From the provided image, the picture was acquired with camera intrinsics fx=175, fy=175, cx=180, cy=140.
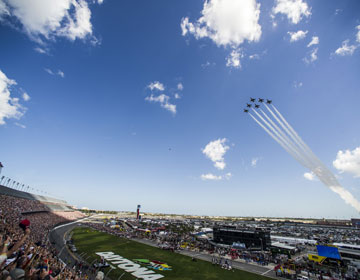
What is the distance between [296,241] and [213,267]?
52677 mm

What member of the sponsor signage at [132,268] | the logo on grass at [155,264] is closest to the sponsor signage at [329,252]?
the logo on grass at [155,264]

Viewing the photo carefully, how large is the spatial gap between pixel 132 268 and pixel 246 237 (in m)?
36.2

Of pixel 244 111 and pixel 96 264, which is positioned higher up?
pixel 244 111

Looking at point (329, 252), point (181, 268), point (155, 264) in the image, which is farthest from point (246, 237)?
point (155, 264)

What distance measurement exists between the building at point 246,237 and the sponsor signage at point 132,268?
32422 millimetres

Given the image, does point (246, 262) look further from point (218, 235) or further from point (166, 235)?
point (166, 235)

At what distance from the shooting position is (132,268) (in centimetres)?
3506

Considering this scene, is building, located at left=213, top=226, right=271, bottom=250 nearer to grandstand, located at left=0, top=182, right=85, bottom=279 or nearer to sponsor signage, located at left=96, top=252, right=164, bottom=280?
sponsor signage, located at left=96, top=252, right=164, bottom=280

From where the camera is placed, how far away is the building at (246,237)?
52188 mm

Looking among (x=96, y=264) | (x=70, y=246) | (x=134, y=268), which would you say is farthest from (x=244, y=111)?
(x=70, y=246)

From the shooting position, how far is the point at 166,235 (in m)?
72.6

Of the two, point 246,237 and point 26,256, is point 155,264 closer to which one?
point 246,237

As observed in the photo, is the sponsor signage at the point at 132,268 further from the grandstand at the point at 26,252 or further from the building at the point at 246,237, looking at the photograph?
the building at the point at 246,237

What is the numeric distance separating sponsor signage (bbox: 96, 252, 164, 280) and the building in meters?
32.4
